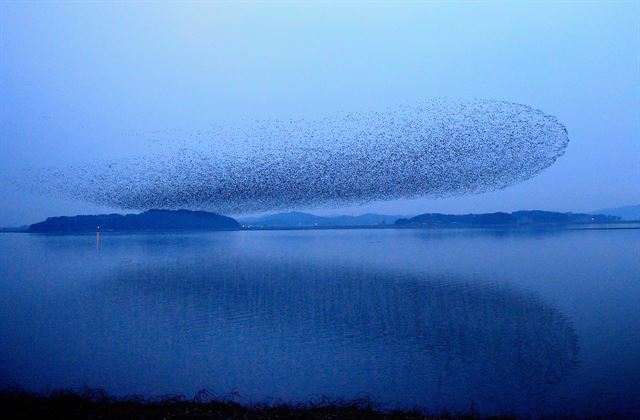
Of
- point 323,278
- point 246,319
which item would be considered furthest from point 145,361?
point 323,278

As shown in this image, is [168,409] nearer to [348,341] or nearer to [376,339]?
[348,341]

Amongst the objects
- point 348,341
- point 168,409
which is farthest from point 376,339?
point 168,409

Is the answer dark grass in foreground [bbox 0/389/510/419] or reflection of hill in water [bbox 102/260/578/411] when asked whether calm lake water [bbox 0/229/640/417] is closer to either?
reflection of hill in water [bbox 102/260/578/411]

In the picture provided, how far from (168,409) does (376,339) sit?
7.91 metres

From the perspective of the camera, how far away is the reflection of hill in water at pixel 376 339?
1156cm

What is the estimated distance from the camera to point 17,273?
37.9m

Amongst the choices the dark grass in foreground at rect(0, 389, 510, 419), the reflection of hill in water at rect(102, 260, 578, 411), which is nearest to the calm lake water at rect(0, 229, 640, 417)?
the reflection of hill in water at rect(102, 260, 578, 411)

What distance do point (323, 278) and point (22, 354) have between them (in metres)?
19.2

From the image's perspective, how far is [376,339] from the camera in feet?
51.0

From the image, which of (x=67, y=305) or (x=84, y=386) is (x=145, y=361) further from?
(x=67, y=305)

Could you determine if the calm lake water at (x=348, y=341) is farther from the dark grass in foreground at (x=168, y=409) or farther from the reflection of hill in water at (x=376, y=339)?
the dark grass in foreground at (x=168, y=409)

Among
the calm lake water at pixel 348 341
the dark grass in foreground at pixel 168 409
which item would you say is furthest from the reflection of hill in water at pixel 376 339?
the dark grass in foreground at pixel 168 409

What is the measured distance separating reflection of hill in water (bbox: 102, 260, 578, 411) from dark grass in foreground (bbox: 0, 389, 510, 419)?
1593 millimetres

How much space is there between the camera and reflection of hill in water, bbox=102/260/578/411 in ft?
37.9
